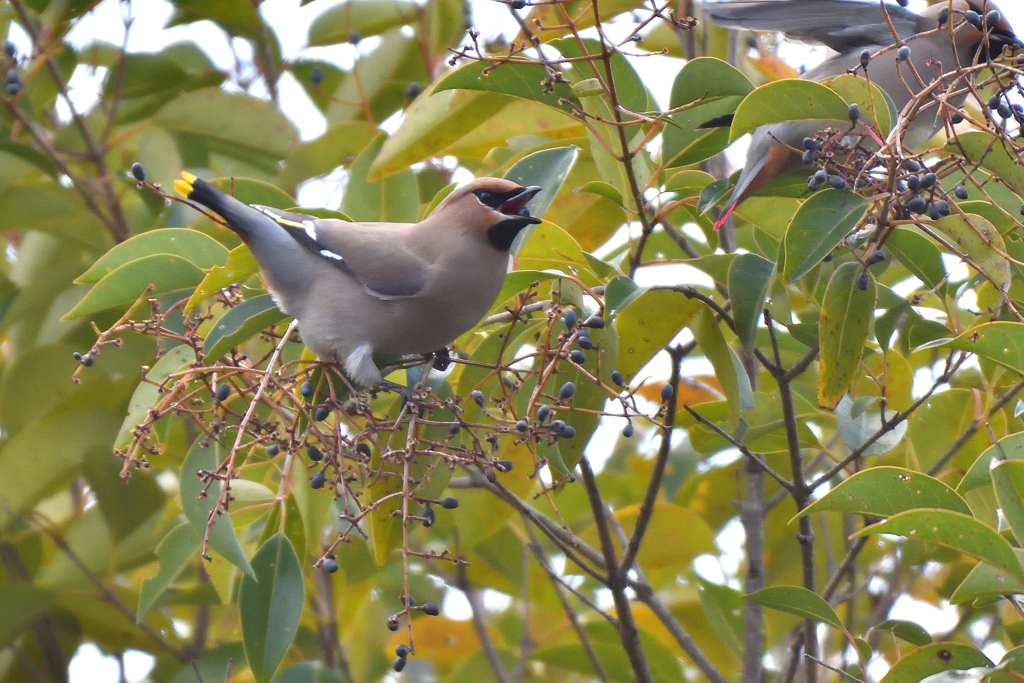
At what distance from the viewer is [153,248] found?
9.11ft

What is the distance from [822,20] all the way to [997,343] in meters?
1.67

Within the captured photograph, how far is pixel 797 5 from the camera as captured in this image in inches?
138

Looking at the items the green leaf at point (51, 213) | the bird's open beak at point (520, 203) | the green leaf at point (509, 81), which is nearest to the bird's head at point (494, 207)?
the bird's open beak at point (520, 203)

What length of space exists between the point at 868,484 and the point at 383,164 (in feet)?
5.18

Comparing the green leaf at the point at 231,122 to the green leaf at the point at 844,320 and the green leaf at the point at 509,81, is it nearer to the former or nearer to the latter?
the green leaf at the point at 509,81

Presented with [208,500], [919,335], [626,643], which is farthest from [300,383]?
[919,335]

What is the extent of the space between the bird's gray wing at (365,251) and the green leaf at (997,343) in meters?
1.40

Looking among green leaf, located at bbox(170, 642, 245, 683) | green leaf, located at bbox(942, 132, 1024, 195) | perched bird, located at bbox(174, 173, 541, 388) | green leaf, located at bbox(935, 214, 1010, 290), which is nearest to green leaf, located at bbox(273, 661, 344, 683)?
green leaf, located at bbox(170, 642, 245, 683)

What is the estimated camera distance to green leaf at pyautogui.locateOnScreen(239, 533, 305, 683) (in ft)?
8.54

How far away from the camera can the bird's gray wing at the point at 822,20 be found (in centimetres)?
332

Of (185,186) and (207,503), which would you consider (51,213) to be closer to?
(185,186)

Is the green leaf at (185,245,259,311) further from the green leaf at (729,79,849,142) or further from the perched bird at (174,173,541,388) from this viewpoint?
the green leaf at (729,79,849,142)

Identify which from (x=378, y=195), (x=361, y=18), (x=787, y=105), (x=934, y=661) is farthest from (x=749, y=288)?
(x=361, y=18)

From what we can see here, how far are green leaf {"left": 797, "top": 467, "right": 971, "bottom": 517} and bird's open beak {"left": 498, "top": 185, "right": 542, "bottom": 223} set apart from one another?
1.01 meters
